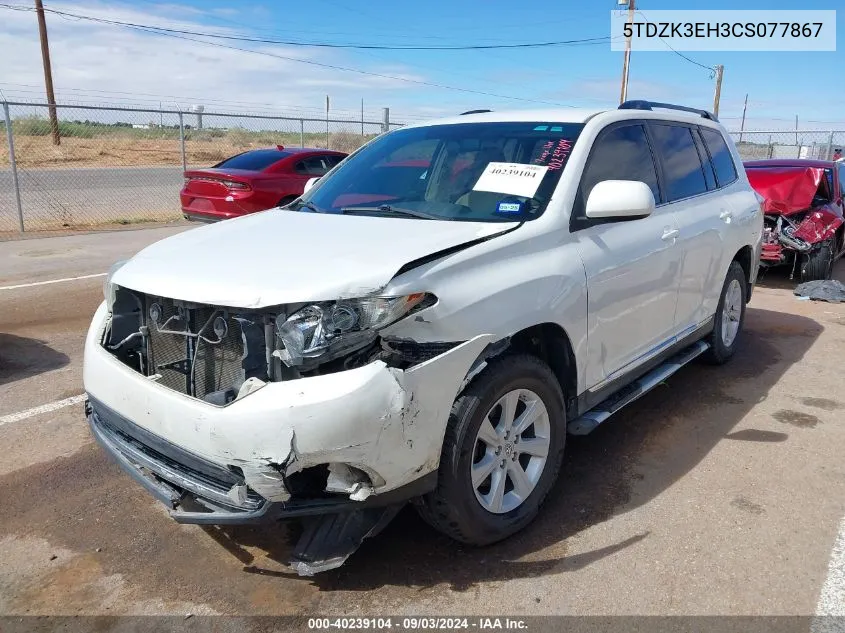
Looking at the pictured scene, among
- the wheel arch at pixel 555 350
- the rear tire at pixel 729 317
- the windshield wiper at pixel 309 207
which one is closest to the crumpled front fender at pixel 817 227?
the rear tire at pixel 729 317

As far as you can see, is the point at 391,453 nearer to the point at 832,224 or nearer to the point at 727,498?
the point at 727,498

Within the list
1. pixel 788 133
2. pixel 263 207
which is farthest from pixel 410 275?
pixel 788 133

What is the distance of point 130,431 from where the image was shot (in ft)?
9.52

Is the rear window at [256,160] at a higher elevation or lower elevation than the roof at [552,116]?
lower

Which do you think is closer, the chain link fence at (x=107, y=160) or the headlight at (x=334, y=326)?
the headlight at (x=334, y=326)

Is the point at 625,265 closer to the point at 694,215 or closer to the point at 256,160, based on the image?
the point at 694,215

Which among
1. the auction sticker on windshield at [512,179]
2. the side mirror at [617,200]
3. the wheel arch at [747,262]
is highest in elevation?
the auction sticker on windshield at [512,179]

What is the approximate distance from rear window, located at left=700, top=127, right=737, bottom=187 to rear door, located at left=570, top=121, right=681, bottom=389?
3.98ft

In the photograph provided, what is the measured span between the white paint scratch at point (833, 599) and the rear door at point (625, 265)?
4.22 ft

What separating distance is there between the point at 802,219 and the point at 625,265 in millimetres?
6565

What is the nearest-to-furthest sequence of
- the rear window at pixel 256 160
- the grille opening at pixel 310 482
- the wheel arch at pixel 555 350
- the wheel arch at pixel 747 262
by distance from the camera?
the grille opening at pixel 310 482 → the wheel arch at pixel 555 350 → the wheel arch at pixel 747 262 → the rear window at pixel 256 160

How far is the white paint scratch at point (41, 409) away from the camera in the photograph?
175 inches

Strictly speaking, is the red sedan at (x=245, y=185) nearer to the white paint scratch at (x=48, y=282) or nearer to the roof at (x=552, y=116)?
the white paint scratch at (x=48, y=282)

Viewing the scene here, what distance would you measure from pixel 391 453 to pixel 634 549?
4.44 ft
